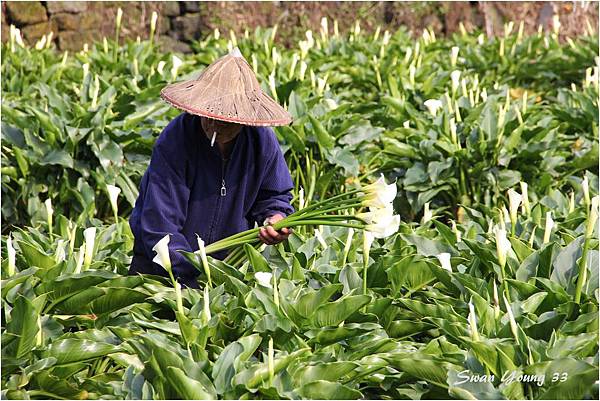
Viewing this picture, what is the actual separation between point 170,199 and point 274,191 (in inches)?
16.7

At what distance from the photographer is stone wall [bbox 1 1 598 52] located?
919 cm

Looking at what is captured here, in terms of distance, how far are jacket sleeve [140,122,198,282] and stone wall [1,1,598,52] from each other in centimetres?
590

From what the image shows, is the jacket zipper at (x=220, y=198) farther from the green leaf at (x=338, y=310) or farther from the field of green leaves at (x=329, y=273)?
the green leaf at (x=338, y=310)

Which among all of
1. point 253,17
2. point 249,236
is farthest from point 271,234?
point 253,17

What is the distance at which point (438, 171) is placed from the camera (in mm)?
5113

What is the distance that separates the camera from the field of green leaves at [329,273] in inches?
106

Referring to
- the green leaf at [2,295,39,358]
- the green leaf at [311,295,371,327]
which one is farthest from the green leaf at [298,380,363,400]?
the green leaf at [2,295,39,358]

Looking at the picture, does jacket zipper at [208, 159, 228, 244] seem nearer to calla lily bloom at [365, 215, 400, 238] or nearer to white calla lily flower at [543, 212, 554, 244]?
calla lily bloom at [365, 215, 400, 238]

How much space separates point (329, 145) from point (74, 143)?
4.29 feet

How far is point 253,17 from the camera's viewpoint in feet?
34.4

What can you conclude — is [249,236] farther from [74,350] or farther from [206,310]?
[74,350]

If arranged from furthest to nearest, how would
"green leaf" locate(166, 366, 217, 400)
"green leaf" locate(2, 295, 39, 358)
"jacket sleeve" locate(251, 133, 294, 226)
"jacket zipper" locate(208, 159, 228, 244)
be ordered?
"jacket sleeve" locate(251, 133, 294, 226) → "jacket zipper" locate(208, 159, 228, 244) → "green leaf" locate(2, 295, 39, 358) → "green leaf" locate(166, 366, 217, 400)

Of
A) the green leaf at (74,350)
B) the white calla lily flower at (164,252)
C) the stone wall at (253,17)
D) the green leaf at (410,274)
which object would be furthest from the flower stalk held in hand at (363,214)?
the stone wall at (253,17)

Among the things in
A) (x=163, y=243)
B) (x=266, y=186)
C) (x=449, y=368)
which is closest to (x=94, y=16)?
(x=266, y=186)
